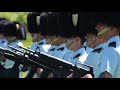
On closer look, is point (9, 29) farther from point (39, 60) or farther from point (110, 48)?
point (110, 48)

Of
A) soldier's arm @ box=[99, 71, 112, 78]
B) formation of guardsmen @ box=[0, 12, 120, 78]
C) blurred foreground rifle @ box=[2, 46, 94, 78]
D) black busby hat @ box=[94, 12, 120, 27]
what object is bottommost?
soldier's arm @ box=[99, 71, 112, 78]

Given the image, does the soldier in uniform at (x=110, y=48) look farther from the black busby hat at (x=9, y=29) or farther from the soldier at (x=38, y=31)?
the black busby hat at (x=9, y=29)

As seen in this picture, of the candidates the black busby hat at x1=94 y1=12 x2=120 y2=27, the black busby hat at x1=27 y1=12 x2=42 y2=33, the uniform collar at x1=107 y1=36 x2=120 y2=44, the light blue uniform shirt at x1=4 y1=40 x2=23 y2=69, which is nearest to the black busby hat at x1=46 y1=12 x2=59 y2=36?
the black busby hat at x1=27 y1=12 x2=42 y2=33

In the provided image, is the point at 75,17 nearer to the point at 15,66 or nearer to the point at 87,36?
the point at 87,36

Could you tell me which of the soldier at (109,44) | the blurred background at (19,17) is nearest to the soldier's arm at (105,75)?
the soldier at (109,44)

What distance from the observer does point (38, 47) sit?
Answer: 5.64 m

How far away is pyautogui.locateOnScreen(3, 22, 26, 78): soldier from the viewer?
565 cm

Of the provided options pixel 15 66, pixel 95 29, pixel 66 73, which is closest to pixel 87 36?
pixel 95 29

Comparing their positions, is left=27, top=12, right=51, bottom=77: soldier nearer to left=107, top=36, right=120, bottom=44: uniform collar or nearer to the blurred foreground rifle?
the blurred foreground rifle

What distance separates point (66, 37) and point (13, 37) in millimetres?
615

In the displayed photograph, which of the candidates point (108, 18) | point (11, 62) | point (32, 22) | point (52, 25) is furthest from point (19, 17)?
point (108, 18)

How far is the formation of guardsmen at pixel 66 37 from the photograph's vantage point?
17.8 feet

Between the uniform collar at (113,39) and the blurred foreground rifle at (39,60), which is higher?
the uniform collar at (113,39)

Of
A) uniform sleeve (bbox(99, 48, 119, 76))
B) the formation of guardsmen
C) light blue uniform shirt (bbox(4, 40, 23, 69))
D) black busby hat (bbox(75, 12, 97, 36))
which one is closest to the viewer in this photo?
uniform sleeve (bbox(99, 48, 119, 76))
